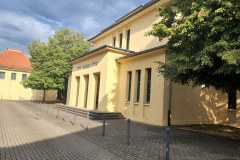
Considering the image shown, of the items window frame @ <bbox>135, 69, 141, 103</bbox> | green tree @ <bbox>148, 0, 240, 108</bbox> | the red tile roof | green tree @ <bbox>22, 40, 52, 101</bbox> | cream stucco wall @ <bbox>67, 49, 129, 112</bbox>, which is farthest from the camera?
the red tile roof

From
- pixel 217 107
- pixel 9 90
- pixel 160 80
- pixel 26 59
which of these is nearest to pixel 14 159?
pixel 160 80

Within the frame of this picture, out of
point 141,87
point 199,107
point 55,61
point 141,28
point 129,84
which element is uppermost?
point 141,28

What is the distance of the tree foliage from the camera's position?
3400 cm

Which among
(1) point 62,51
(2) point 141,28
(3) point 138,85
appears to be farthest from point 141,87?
(1) point 62,51

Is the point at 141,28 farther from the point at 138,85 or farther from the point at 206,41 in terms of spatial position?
the point at 206,41

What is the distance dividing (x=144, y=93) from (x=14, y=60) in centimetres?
3984

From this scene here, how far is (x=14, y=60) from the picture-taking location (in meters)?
48.7

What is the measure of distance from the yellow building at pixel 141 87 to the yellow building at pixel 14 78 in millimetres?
25501

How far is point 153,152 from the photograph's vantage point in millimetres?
8102

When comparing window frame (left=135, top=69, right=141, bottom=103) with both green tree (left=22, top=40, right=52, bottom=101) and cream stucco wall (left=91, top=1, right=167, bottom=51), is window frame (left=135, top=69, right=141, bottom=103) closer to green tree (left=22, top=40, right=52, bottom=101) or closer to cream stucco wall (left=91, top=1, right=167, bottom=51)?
cream stucco wall (left=91, top=1, right=167, bottom=51)

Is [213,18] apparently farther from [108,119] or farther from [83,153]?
[108,119]

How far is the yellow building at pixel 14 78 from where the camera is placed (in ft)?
149

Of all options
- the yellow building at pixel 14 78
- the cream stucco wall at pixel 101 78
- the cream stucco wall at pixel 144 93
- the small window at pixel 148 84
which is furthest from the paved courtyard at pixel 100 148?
the yellow building at pixel 14 78

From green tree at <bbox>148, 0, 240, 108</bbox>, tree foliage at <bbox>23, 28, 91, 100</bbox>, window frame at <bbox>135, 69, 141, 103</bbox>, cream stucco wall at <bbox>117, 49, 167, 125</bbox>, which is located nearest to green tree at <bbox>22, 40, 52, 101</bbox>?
tree foliage at <bbox>23, 28, 91, 100</bbox>
